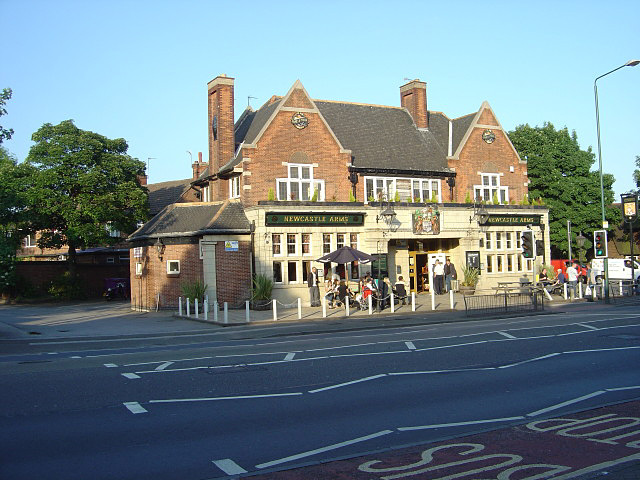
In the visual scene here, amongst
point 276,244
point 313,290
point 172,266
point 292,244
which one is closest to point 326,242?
point 292,244

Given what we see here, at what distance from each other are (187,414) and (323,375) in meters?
3.47

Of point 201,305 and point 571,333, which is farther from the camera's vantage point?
point 201,305

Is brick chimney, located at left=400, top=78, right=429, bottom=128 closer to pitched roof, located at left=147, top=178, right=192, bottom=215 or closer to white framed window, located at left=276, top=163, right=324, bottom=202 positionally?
white framed window, located at left=276, top=163, right=324, bottom=202

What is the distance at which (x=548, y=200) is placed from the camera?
50.8 metres

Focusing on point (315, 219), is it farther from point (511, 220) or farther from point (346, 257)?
point (511, 220)

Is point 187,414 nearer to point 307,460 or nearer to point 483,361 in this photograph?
point 307,460

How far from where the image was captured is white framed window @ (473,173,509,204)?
3794 cm

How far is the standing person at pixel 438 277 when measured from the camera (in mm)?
34031

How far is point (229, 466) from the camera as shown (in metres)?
6.73

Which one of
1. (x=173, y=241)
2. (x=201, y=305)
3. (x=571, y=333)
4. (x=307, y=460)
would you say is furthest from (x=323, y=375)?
(x=173, y=241)

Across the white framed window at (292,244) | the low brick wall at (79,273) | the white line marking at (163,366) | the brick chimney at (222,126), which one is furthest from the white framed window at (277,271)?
the low brick wall at (79,273)

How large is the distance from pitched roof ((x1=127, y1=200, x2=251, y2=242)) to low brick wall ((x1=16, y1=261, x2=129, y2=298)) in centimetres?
1266

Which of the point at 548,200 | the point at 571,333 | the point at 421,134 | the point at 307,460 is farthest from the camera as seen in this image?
the point at 548,200

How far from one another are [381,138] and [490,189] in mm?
7516
